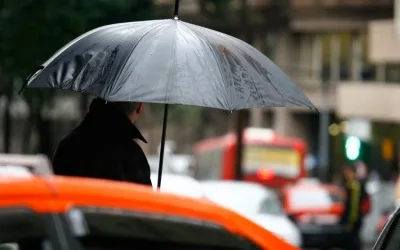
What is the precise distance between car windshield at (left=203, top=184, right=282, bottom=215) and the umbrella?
1174 centimetres

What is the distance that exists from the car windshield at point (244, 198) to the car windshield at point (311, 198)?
674 cm

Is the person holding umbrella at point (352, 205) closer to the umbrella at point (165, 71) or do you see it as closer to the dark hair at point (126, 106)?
the umbrella at point (165, 71)

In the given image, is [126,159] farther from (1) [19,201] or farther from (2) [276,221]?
(2) [276,221]

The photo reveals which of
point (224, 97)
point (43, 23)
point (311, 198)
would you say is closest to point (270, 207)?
point (43, 23)

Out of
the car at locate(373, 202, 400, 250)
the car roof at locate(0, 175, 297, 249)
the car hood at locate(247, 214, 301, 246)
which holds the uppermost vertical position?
the car roof at locate(0, 175, 297, 249)

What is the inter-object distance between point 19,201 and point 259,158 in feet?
115

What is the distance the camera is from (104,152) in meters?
6.00

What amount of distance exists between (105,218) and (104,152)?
2.43 m

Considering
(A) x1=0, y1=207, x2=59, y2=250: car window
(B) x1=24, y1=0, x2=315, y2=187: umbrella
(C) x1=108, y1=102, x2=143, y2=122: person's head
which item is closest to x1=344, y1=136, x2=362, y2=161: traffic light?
(B) x1=24, y1=0, x2=315, y2=187: umbrella

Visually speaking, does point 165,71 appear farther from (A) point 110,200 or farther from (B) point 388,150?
(B) point 388,150

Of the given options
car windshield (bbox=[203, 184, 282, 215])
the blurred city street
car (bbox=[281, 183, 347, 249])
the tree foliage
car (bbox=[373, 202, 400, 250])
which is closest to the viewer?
car (bbox=[373, 202, 400, 250])

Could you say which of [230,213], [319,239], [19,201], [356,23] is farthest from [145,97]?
[356,23]

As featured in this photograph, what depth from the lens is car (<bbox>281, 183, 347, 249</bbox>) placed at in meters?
23.7

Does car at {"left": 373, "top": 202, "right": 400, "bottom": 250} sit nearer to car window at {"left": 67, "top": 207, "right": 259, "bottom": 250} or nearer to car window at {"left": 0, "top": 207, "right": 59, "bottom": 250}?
car window at {"left": 67, "top": 207, "right": 259, "bottom": 250}
